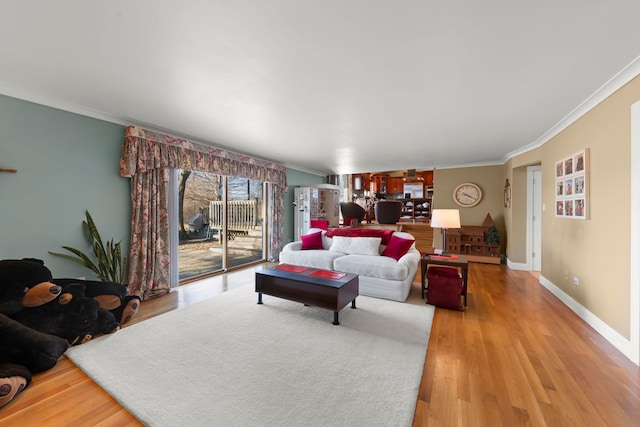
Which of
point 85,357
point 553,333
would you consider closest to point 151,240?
point 85,357

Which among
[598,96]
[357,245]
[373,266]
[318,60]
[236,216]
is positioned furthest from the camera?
[236,216]

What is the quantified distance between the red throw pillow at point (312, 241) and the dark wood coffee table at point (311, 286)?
1359 millimetres

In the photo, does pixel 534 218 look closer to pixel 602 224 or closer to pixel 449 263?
pixel 602 224

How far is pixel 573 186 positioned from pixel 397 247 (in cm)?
225

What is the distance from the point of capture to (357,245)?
4375 mm

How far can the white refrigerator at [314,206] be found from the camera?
675 cm

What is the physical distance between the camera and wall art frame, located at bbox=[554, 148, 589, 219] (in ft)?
9.37

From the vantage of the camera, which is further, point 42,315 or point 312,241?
point 312,241

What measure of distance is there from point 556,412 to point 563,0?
2.40 meters

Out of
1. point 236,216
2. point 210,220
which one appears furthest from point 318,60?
point 236,216

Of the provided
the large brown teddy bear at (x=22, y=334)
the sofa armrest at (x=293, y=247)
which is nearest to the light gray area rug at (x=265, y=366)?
the large brown teddy bear at (x=22, y=334)

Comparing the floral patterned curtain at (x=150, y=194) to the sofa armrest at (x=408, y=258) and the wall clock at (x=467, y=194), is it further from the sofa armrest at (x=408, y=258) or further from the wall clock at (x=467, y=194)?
the wall clock at (x=467, y=194)

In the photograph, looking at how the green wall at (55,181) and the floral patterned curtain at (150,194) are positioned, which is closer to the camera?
the green wall at (55,181)

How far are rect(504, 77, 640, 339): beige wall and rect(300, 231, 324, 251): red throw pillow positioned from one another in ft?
11.8
